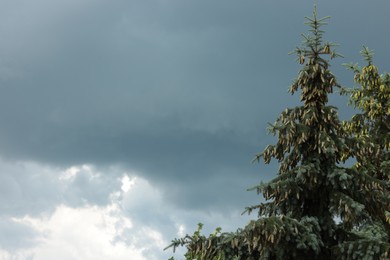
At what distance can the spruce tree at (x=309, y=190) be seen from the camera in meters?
11.8

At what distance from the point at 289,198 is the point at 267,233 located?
2.25 metres

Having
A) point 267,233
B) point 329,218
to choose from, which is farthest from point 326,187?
point 267,233

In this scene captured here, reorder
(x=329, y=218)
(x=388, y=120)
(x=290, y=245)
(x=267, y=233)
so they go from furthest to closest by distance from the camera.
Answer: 1. (x=388, y=120)
2. (x=329, y=218)
3. (x=290, y=245)
4. (x=267, y=233)

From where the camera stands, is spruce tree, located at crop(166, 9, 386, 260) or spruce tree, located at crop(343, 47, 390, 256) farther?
spruce tree, located at crop(343, 47, 390, 256)

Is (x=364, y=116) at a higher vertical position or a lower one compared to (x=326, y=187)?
higher

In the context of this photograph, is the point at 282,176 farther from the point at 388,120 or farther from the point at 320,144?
the point at 388,120

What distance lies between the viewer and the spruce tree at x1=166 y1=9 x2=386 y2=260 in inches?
466

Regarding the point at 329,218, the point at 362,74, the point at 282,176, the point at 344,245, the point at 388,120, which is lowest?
the point at 344,245

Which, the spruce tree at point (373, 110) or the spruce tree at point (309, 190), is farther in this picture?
the spruce tree at point (373, 110)

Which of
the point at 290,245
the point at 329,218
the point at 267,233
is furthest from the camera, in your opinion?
the point at 329,218

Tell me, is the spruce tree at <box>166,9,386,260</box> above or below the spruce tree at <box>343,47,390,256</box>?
below

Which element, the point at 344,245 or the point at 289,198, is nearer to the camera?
the point at 344,245

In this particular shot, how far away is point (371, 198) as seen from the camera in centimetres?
1299

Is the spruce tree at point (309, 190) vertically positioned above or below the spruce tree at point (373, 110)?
below
